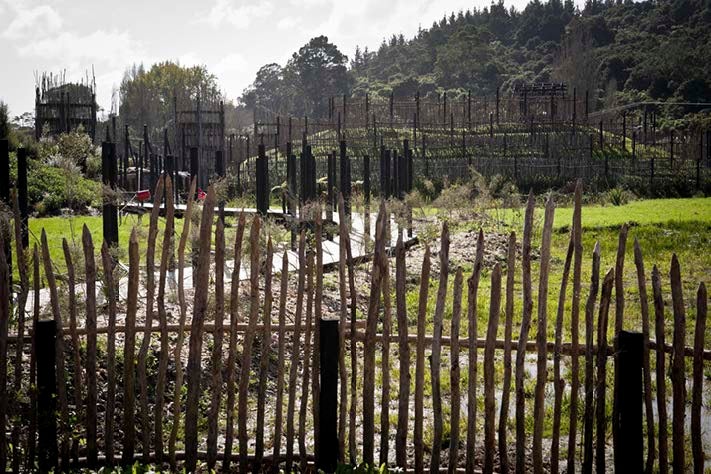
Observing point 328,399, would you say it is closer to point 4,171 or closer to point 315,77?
point 4,171

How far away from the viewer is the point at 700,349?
4949mm

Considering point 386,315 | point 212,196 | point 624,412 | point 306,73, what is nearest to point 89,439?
point 212,196

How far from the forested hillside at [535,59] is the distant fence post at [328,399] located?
62.9 meters

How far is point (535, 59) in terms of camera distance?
10075 cm

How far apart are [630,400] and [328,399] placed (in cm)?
184

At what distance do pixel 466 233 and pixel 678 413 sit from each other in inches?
523

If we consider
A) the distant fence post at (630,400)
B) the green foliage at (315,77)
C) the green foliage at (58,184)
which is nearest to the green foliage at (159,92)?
the green foliage at (315,77)

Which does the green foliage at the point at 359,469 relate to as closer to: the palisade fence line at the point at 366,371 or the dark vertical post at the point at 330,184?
the palisade fence line at the point at 366,371

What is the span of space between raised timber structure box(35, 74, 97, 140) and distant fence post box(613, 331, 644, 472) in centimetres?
2908

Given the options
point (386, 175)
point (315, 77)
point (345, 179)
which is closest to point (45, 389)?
point (345, 179)

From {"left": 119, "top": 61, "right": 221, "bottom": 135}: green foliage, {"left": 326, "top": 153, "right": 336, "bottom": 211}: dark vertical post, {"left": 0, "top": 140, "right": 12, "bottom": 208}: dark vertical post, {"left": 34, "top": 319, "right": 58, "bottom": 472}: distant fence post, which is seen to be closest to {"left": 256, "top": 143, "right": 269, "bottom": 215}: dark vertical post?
{"left": 326, "top": 153, "right": 336, "bottom": 211}: dark vertical post

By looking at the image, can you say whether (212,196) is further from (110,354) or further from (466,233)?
(466,233)

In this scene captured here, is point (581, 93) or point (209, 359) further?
point (581, 93)

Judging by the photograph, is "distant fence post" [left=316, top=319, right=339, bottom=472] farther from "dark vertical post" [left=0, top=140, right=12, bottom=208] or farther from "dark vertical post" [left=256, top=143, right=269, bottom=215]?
"dark vertical post" [left=256, top=143, right=269, bottom=215]
